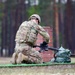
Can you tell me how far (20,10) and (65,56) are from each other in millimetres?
29275

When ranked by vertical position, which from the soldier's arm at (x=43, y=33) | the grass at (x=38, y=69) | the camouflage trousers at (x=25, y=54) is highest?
the soldier's arm at (x=43, y=33)

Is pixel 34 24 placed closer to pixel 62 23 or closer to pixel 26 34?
pixel 26 34

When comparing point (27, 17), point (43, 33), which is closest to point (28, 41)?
point (43, 33)

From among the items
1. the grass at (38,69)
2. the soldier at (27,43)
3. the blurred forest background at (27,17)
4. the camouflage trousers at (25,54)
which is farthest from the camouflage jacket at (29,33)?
the blurred forest background at (27,17)

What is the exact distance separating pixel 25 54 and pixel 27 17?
3093cm

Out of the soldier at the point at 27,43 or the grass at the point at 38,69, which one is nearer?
the grass at the point at 38,69

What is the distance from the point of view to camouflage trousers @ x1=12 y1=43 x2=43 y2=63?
29.9 feet

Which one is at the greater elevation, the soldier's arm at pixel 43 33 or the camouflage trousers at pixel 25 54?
the soldier's arm at pixel 43 33

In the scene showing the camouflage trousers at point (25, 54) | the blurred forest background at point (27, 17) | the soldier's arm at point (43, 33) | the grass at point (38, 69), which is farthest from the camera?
the blurred forest background at point (27, 17)

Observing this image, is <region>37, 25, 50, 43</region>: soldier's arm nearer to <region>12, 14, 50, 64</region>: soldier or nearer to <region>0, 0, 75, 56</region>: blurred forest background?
<region>12, 14, 50, 64</region>: soldier

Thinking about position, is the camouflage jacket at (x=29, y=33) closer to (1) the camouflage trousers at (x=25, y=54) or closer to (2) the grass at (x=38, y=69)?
(1) the camouflage trousers at (x=25, y=54)

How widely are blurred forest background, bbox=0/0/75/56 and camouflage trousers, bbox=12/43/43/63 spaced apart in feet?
86.6

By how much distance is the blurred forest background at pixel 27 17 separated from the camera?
37.2 m

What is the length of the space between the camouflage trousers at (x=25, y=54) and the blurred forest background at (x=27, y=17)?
86.6 ft
